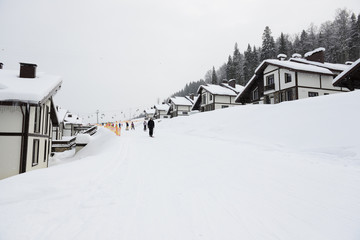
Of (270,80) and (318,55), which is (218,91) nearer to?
(270,80)

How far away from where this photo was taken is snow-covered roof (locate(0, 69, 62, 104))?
31.4 feet

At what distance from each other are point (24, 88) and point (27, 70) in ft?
10.1

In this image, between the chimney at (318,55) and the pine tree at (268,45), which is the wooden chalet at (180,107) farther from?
the chimney at (318,55)

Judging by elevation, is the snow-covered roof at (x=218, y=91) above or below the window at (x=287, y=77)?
above

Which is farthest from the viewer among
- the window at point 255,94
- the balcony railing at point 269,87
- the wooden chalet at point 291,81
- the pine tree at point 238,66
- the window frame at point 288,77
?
the pine tree at point 238,66

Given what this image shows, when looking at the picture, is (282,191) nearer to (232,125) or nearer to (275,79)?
(232,125)

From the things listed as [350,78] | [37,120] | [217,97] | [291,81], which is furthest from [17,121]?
[217,97]

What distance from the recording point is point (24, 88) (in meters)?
10.4

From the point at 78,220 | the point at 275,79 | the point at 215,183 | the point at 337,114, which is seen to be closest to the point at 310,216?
the point at 215,183

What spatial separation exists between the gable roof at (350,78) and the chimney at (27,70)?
78.8 ft

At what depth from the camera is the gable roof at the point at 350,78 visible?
1445 centimetres

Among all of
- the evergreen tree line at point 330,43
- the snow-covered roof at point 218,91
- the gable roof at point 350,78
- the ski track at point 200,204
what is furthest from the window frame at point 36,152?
the evergreen tree line at point 330,43

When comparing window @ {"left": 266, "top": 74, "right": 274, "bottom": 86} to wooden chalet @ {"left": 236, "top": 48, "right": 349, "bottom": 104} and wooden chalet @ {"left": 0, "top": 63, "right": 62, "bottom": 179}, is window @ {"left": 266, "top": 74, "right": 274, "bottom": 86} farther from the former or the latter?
wooden chalet @ {"left": 0, "top": 63, "right": 62, "bottom": 179}

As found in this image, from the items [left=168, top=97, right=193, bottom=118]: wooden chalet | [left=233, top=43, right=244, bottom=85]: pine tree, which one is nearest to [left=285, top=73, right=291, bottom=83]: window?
[left=168, top=97, right=193, bottom=118]: wooden chalet
